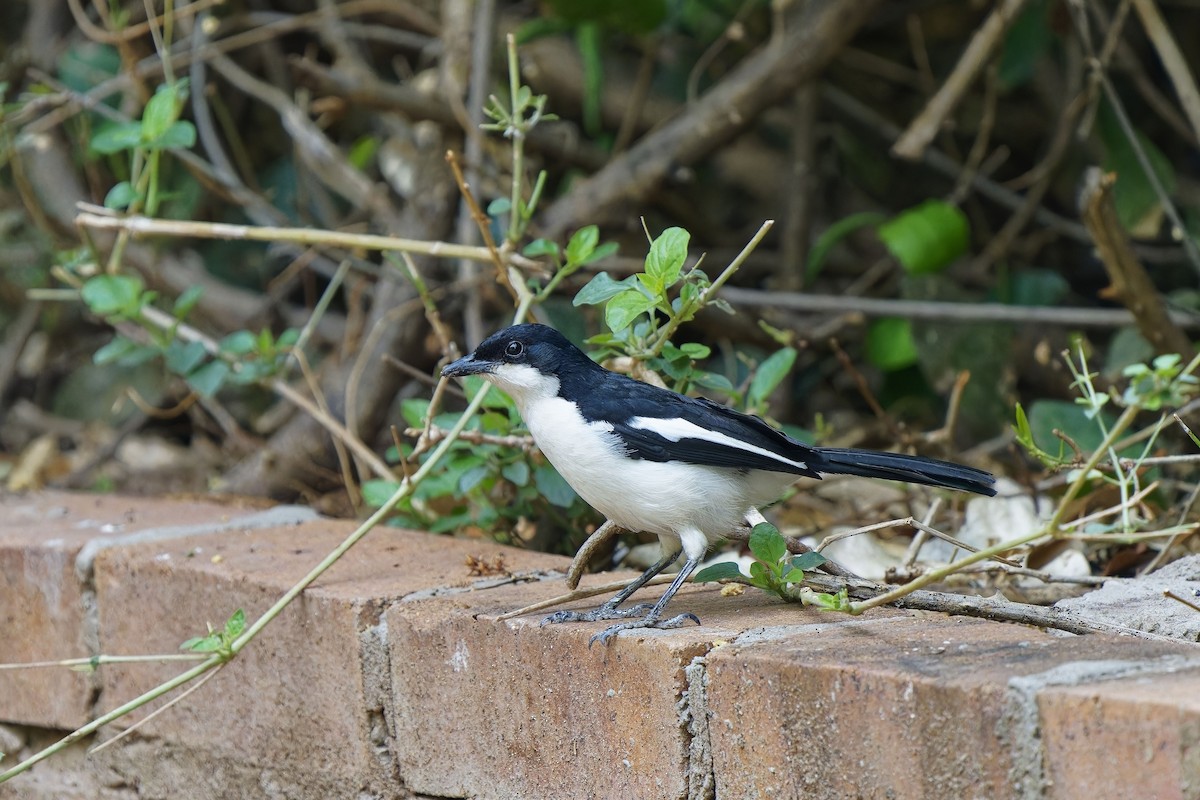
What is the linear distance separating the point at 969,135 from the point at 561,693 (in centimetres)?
351

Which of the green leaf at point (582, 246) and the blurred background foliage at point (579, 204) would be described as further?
the blurred background foliage at point (579, 204)

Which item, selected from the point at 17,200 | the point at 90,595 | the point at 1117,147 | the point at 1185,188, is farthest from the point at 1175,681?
the point at 17,200

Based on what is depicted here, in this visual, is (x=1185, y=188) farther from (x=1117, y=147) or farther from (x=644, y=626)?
(x=644, y=626)

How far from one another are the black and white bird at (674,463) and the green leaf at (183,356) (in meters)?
1.30

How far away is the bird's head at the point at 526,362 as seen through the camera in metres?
2.49

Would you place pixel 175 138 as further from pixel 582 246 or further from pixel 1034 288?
pixel 1034 288

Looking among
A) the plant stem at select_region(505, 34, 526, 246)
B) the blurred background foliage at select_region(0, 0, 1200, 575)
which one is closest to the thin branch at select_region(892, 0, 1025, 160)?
the blurred background foliage at select_region(0, 0, 1200, 575)

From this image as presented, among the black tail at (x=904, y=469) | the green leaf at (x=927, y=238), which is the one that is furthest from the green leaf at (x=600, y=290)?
the green leaf at (x=927, y=238)

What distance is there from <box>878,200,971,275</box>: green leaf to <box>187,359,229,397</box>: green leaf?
198cm

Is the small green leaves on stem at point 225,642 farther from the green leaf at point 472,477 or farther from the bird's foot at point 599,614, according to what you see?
the green leaf at point 472,477

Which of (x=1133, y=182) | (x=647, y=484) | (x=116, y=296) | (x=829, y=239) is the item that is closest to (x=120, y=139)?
(x=116, y=296)

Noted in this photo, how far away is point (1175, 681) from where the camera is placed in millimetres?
1532

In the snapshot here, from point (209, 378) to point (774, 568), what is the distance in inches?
72.5

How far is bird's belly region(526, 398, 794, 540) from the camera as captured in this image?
2289 millimetres
